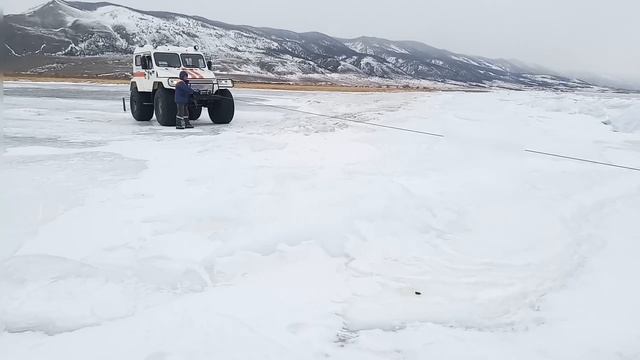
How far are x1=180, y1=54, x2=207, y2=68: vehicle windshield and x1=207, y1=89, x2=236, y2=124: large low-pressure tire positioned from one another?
38.1 inches

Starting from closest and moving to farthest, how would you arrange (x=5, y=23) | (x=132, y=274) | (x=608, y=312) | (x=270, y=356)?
(x=5, y=23) → (x=270, y=356) → (x=608, y=312) → (x=132, y=274)

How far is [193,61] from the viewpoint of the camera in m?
13.0

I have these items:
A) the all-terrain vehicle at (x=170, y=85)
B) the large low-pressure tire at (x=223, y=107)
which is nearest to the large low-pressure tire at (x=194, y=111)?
the all-terrain vehicle at (x=170, y=85)

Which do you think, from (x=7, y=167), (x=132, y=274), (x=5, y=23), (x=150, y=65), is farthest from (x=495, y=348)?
(x=150, y=65)

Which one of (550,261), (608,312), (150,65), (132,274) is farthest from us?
(150,65)

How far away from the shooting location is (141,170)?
6.58 metres

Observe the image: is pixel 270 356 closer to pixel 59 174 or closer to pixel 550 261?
pixel 550 261

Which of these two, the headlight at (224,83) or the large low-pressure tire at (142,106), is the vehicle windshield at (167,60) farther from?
the headlight at (224,83)

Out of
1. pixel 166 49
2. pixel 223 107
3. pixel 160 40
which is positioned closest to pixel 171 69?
pixel 166 49

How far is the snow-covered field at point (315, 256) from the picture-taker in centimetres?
286

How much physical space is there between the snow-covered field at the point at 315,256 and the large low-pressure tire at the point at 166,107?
4.10 metres

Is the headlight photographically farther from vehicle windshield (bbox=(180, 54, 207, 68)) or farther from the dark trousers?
the dark trousers

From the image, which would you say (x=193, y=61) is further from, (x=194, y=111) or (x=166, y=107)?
(x=166, y=107)

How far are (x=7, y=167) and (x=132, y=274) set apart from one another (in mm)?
4035
